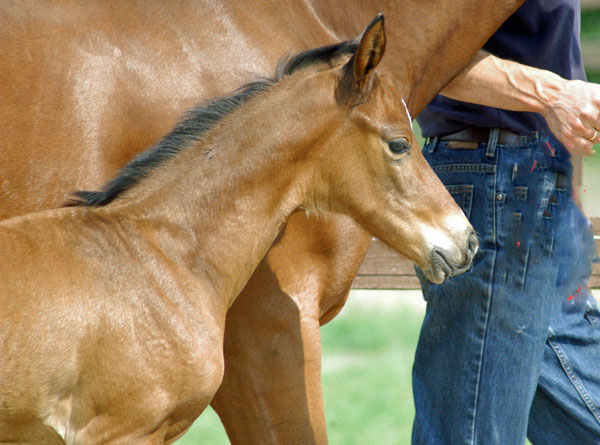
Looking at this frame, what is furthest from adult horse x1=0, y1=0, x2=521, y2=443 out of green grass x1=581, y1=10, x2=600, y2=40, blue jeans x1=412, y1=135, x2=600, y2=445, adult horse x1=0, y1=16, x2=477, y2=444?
green grass x1=581, y1=10, x2=600, y2=40

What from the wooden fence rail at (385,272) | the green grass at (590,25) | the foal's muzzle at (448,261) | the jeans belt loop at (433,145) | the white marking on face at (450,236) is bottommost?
the green grass at (590,25)

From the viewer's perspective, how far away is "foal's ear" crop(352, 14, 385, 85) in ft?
7.64

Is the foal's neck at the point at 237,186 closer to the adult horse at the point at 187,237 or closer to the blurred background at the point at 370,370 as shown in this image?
the adult horse at the point at 187,237

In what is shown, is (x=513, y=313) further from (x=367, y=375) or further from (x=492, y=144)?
(x=367, y=375)

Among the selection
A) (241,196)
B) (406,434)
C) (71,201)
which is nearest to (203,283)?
(241,196)

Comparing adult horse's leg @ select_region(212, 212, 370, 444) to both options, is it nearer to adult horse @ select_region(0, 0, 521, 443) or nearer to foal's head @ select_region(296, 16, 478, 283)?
adult horse @ select_region(0, 0, 521, 443)

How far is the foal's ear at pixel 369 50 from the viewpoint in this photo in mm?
2330

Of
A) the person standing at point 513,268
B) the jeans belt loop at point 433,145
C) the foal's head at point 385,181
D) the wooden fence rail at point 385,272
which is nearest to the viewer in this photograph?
the foal's head at point 385,181

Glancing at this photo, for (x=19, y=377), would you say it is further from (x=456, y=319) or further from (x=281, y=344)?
(x=456, y=319)

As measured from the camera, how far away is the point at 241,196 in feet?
7.93

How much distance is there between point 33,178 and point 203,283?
518mm

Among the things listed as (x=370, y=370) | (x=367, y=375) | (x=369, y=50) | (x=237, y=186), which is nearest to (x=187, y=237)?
(x=237, y=186)

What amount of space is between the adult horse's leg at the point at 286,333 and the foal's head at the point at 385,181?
154 millimetres

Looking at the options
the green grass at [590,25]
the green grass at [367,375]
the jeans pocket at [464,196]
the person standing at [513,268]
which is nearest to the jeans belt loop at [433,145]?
the person standing at [513,268]
